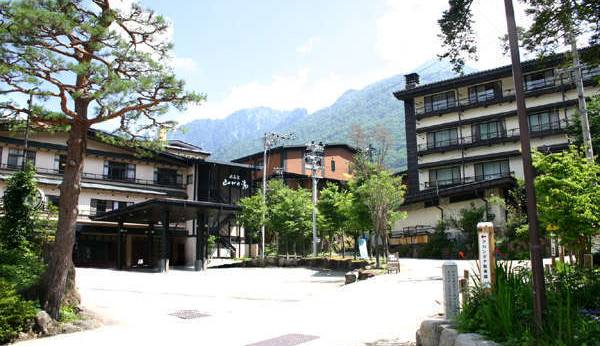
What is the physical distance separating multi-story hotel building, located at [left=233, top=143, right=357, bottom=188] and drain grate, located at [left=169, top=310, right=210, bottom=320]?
41.2 metres

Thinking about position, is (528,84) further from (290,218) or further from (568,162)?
(568,162)

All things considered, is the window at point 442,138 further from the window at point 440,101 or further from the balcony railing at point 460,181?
the balcony railing at point 460,181

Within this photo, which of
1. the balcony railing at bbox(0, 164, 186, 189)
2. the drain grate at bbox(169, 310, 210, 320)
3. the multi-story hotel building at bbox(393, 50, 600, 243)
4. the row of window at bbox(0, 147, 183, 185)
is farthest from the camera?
the multi-story hotel building at bbox(393, 50, 600, 243)

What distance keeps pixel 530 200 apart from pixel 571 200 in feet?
32.6

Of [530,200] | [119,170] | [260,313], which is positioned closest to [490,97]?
[119,170]

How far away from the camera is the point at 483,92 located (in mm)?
46406

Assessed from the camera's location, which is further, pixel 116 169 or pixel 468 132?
pixel 468 132

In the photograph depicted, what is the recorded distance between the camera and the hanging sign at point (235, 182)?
49031 mm

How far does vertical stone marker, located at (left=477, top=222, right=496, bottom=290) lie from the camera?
276 inches

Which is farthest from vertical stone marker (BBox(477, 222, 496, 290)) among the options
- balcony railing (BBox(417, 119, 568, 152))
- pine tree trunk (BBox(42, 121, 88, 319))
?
balcony railing (BBox(417, 119, 568, 152))

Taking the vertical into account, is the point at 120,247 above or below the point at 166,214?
below

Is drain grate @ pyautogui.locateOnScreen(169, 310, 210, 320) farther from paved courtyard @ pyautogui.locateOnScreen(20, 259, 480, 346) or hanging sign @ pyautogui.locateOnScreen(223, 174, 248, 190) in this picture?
hanging sign @ pyautogui.locateOnScreen(223, 174, 248, 190)

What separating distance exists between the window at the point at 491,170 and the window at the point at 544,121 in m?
3.81

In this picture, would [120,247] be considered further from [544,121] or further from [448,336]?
[544,121]
